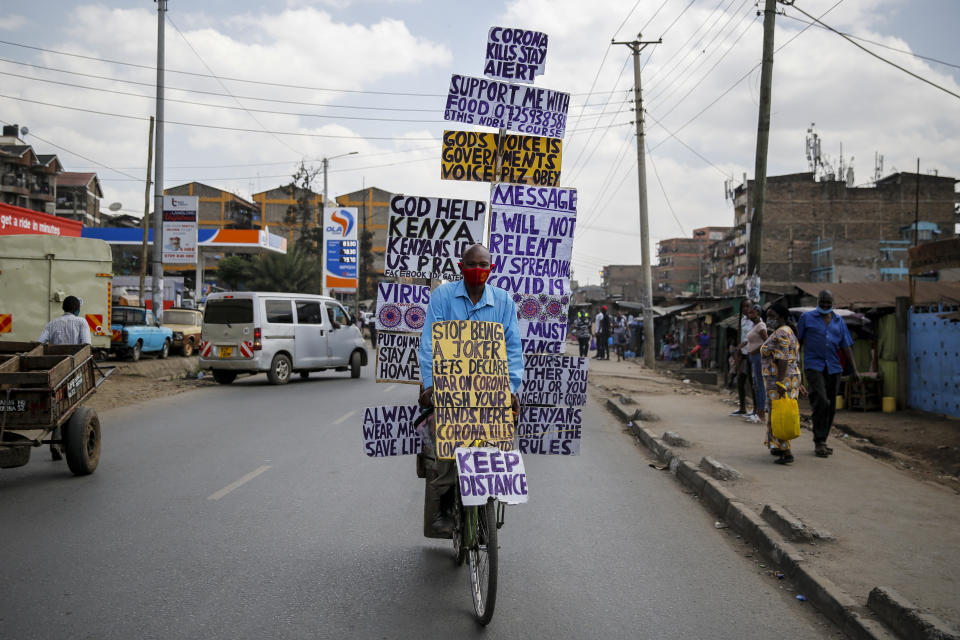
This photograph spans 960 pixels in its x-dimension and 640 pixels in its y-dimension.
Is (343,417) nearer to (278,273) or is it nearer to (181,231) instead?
(181,231)

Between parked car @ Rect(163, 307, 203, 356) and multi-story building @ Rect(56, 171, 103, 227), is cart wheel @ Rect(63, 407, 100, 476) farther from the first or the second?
multi-story building @ Rect(56, 171, 103, 227)

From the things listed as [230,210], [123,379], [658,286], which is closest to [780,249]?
[123,379]

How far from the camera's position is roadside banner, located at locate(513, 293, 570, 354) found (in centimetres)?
684

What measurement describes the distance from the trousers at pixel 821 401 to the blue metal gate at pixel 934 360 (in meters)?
4.63

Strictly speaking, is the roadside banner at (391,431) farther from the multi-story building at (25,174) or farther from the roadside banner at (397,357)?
the multi-story building at (25,174)

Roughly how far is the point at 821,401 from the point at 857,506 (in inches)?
106

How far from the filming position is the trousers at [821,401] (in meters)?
9.42

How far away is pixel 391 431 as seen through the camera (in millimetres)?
5809

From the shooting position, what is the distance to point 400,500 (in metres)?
7.15

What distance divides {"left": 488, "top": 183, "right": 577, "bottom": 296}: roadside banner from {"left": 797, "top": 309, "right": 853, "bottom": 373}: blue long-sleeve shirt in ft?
13.7

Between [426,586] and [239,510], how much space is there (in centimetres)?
251

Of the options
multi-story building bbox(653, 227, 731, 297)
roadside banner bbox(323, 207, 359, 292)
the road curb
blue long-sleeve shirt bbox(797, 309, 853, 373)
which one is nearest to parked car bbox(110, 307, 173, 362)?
roadside banner bbox(323, 207, 359, 292)

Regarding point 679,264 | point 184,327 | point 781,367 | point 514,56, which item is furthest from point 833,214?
point 679,264

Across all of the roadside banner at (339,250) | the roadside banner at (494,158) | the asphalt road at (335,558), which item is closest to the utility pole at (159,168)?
the asphalt road at (335,558)
